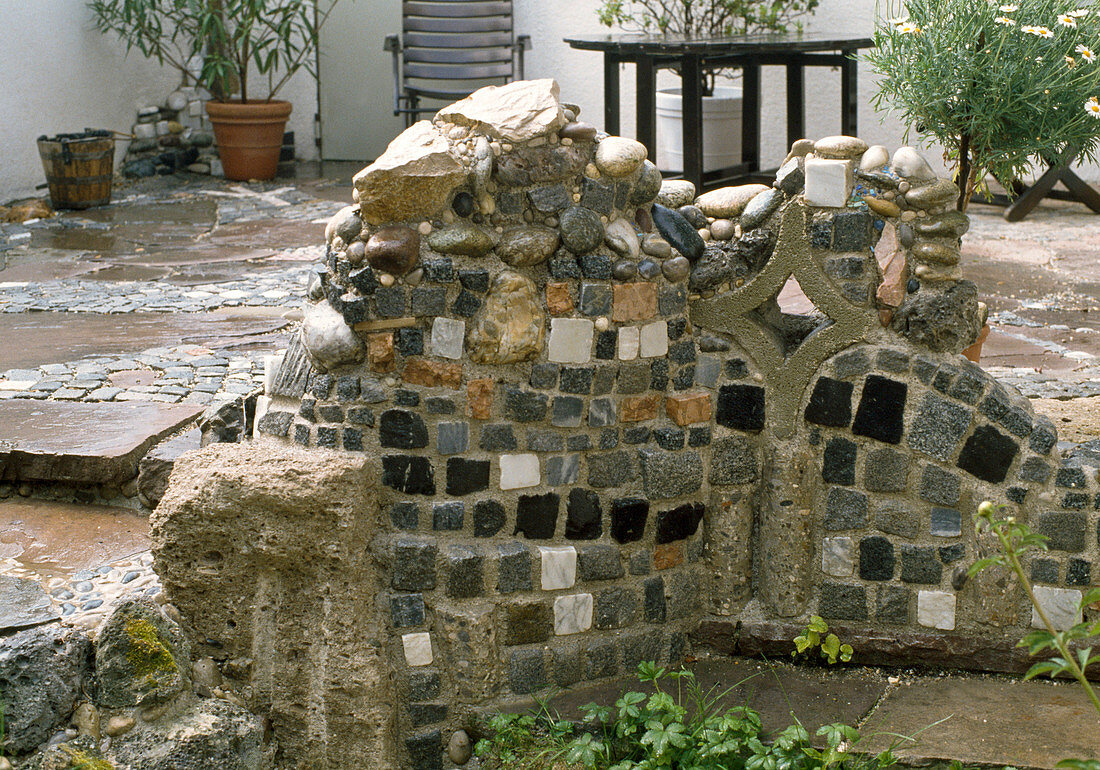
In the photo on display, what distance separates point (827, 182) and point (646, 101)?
11.3ft

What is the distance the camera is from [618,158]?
2471 millimetres

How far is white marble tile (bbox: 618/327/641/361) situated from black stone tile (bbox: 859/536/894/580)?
2.27 feet

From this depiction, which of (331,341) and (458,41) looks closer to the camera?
(331,341)

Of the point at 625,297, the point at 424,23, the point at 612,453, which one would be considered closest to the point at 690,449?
the point at 612,453

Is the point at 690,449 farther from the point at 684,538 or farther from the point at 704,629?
the point at 704,629

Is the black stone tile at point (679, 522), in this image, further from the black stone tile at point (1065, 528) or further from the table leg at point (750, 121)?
the table leg at point (750, 121)

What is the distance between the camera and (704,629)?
275 cm

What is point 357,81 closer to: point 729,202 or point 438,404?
point 729,202

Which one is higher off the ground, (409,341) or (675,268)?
(675,268)

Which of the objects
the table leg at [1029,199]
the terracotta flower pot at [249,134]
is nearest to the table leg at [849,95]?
the table leg at [1029,199]

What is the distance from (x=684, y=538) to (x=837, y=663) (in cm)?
46

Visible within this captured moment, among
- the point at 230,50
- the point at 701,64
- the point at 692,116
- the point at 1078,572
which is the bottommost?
the point at 1078,572

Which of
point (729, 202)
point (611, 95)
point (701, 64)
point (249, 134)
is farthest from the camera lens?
point (249, 134)

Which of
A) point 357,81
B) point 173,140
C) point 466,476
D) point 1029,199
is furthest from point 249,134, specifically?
point 466,476
